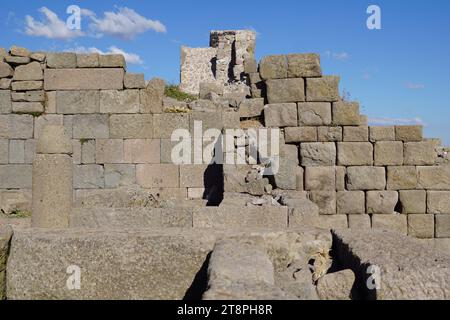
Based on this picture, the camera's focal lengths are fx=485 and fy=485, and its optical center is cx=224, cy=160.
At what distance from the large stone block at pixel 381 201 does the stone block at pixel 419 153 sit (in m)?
0.72

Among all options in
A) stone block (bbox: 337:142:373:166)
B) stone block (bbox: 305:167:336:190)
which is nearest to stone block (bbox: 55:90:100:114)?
stone block (bbox: 305:167:336:190)

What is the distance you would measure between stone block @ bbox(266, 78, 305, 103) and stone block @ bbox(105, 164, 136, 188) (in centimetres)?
322

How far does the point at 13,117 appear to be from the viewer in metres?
10.3

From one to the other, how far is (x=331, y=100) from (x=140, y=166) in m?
4.15

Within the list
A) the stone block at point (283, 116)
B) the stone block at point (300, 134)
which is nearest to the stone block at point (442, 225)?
the stone block at point (300, 134)

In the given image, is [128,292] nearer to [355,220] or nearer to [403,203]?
[355,220]

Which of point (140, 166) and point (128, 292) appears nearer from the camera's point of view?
point (128, 292)

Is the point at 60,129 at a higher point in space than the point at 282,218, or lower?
higher

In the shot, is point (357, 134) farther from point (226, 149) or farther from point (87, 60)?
point (87, 60)

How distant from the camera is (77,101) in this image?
10.3 metres

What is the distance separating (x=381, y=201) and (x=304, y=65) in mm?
3104

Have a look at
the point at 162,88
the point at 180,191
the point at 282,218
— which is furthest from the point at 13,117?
the point at 282,218

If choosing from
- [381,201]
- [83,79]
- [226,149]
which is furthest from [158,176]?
[381,201]
